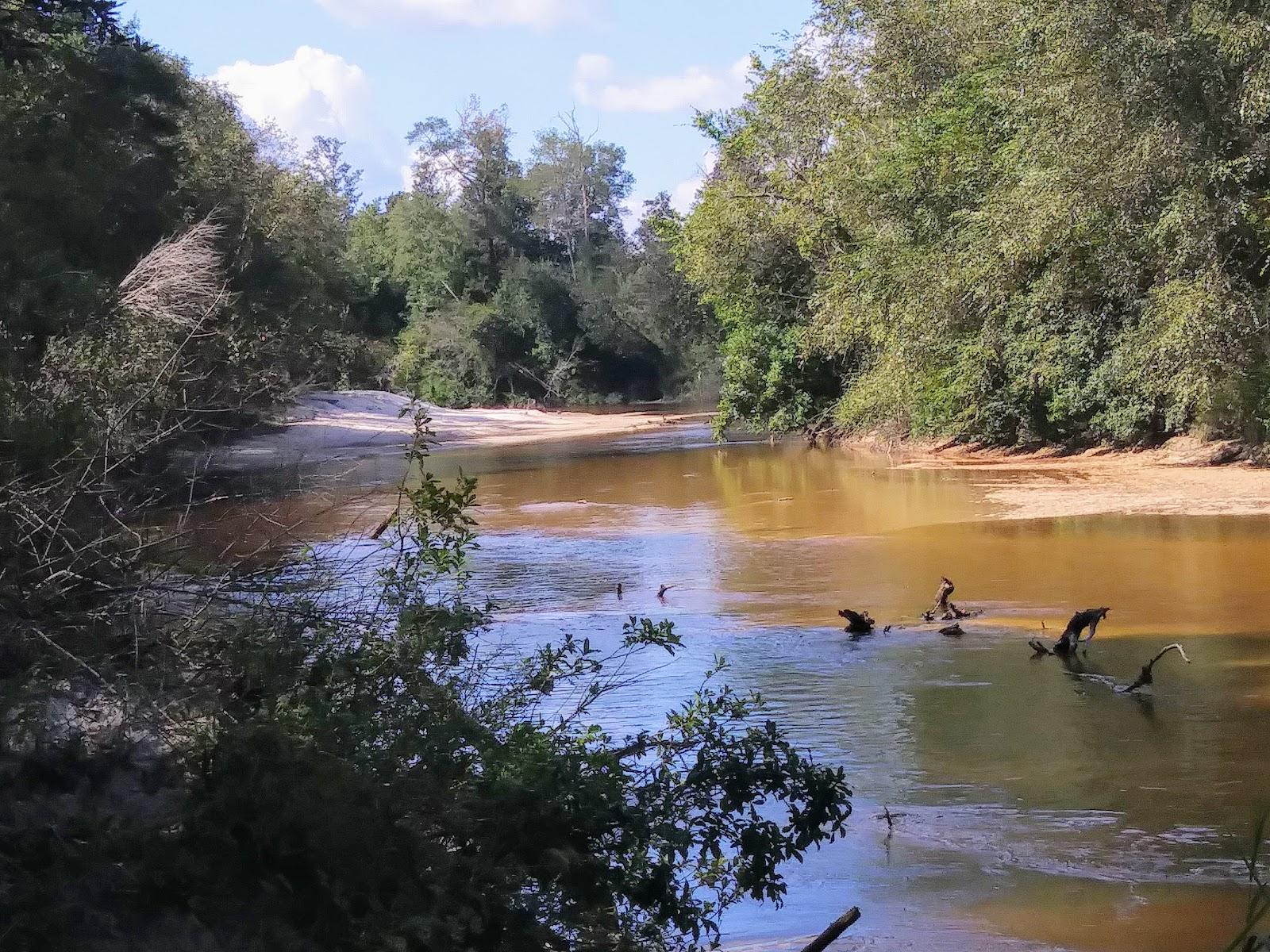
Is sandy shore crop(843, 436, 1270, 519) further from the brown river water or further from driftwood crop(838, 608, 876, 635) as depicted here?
driftwood crop(838, 608, 876, 635)

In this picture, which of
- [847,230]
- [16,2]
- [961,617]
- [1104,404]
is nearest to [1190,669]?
[961,617]

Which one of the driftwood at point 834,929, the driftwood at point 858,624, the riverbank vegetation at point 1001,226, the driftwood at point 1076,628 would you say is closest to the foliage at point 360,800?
the driftwood at point 834,929

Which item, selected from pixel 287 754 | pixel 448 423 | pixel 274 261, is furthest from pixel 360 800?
pixel 448 423

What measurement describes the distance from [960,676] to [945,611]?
6.83 ft

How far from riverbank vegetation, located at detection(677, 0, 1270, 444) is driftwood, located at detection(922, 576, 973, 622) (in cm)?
836

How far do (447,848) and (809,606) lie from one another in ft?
31.7

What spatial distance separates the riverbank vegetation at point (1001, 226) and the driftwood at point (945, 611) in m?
8.36

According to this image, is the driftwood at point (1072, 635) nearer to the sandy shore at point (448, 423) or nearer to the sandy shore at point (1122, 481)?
the sandy shore at point (1122, 481)

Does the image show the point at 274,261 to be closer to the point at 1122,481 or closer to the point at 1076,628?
the point at 1122,481

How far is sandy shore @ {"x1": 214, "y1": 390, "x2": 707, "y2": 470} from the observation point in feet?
120

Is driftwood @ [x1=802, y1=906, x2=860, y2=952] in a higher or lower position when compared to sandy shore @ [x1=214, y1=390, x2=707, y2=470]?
lower

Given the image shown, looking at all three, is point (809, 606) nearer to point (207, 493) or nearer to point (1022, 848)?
point (1022, 848)

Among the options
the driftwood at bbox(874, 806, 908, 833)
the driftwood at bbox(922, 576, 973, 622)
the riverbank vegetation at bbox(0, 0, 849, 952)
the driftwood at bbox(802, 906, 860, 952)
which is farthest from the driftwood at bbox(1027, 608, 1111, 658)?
the driftwood at bbox(802, 906, 860, 952)

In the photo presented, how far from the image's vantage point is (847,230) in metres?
30.6
